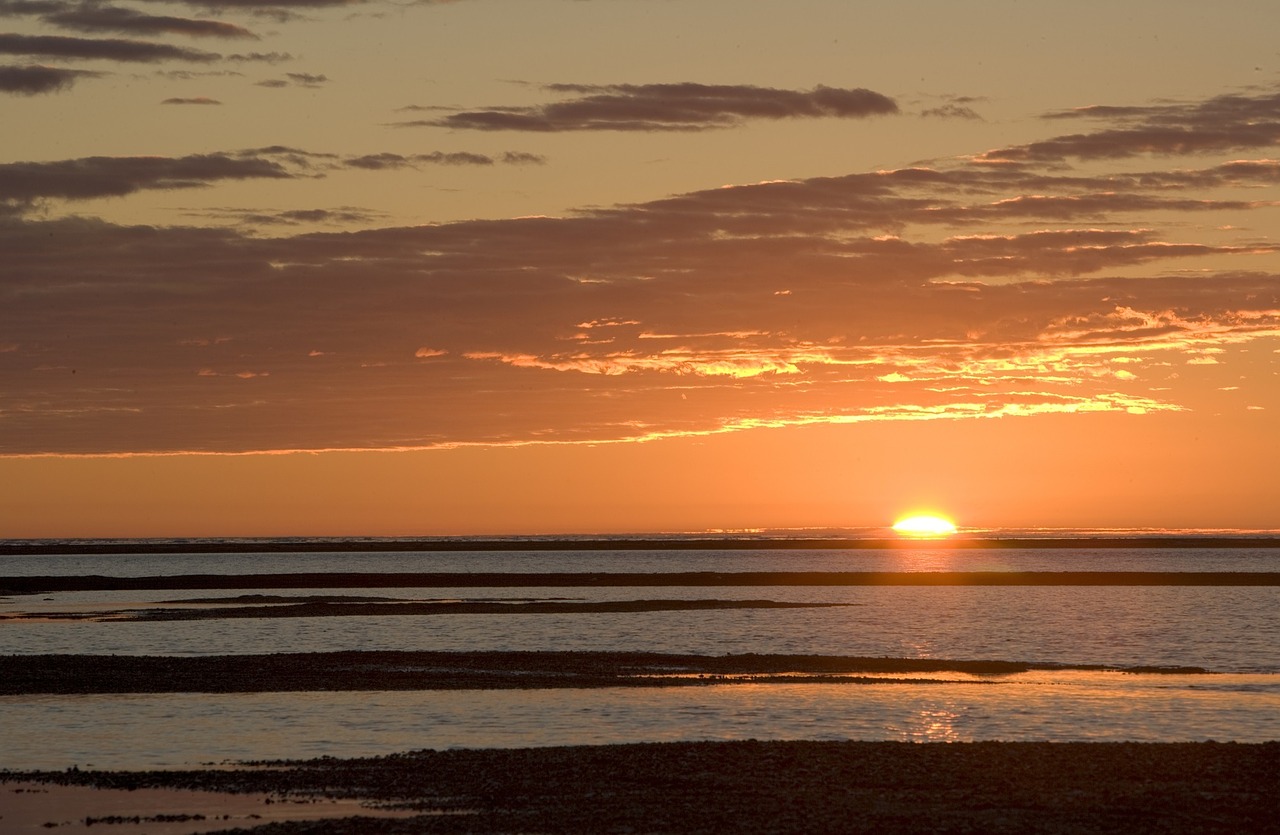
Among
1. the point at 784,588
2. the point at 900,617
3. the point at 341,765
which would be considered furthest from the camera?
the point at 784,588

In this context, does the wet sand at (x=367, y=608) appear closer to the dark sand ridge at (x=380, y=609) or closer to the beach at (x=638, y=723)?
the dark sand ridge at (x=380, y=609)

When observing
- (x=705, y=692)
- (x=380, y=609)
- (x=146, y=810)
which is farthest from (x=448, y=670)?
(x=380, y=609)

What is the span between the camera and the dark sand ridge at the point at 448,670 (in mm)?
47188

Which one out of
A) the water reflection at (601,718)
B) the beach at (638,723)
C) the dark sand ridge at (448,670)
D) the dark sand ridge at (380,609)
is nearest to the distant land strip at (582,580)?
the dark sand ridge at (380,609)

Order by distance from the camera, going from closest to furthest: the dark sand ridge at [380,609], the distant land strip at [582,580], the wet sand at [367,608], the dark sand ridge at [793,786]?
the dark sand ridge at [793,786], the dark sand ridge at [380,609], the wet sand at [367,608], the distant land strip at [582,580]

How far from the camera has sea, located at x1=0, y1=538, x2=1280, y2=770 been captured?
3622 centimetres

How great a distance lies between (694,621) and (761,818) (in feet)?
175

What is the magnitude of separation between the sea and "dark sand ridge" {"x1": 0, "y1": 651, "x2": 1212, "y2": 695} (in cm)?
145

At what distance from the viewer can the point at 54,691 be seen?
45438mm

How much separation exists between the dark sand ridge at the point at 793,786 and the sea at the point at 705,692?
244 centimetres

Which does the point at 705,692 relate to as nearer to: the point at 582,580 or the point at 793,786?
the point at 793,786

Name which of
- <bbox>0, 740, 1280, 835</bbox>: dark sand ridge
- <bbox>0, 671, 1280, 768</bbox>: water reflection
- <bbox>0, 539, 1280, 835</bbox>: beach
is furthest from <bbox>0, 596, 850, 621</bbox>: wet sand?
<bbox>0, 740, 1280, 835</bbox>: dark sand ridge

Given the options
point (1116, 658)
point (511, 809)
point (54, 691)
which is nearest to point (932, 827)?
point (511, 809)

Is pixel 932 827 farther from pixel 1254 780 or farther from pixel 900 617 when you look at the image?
pixel 900 617
